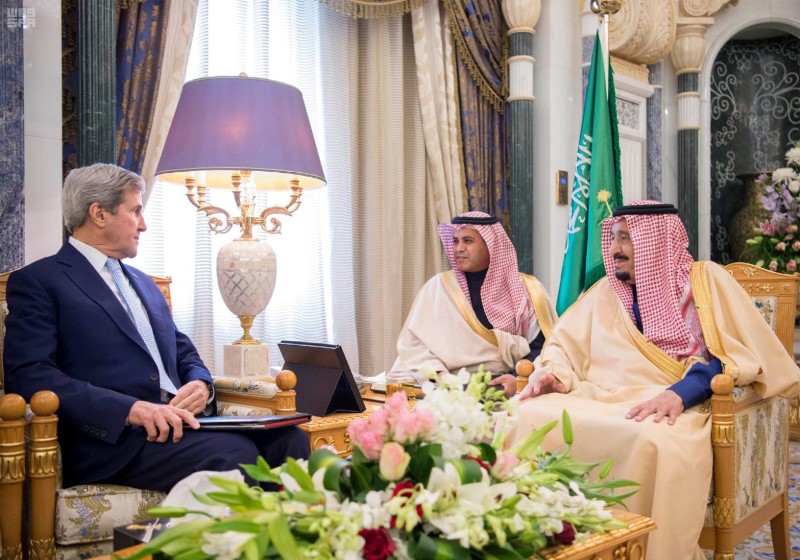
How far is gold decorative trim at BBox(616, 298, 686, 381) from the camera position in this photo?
291cm

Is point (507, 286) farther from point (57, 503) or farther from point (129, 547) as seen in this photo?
point (129, 547)

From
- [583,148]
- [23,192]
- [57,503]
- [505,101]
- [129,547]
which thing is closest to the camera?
[129,547]

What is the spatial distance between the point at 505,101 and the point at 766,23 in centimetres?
288

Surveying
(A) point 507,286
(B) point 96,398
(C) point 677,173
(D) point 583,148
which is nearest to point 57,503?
(B) point 96,398

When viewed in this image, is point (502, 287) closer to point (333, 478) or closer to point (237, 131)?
point (237, 131)

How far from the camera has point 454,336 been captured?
3740 mm

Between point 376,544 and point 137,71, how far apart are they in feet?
10.1

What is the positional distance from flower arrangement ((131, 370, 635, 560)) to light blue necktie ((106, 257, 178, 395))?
4.25 feet

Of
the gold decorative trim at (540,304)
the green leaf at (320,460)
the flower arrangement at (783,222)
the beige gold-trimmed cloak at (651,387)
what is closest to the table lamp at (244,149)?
the beige gold-trimmed cloak at (651,387)

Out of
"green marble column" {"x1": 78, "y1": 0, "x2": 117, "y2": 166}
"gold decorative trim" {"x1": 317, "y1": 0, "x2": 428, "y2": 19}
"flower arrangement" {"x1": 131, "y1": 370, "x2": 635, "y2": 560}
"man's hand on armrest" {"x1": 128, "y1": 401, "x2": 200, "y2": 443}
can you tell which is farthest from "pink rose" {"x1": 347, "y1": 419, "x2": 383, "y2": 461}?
"gold decorative trim" {"x1": 317, "y1": 0, "x2": 428, "y2": 19}

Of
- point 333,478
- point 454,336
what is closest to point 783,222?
point 454,336

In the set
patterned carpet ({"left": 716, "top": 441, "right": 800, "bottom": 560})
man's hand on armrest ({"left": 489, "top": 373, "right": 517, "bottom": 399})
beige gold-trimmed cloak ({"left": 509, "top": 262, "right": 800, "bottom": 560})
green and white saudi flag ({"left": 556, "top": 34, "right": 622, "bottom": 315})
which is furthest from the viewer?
green and white saudi flag ({"left": 556, "top": 34, "right": 622, "bottom": 315})

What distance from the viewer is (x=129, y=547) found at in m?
1.57

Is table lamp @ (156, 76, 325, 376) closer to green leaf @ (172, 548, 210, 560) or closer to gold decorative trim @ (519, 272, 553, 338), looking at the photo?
gold decorative trim @ (519, 272, 553, 338)
